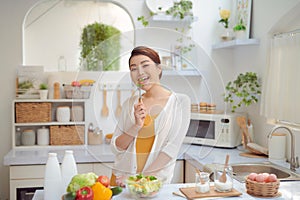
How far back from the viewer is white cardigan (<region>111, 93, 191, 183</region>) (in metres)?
1.74

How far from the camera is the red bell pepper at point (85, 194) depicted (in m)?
1.59

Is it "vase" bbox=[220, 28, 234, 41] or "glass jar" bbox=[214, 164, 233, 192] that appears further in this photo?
"vase" bbox=[220, 28, 234, 41]

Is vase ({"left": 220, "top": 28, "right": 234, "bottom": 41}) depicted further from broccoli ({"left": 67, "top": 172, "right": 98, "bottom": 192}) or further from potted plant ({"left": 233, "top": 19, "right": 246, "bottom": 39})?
broccoli ({"left": 67, "top": 172, "right": 98, "bottom": 192})

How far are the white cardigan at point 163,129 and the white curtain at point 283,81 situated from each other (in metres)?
1.25

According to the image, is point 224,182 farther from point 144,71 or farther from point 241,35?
point 241,35

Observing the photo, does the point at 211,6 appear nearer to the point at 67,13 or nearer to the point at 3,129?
the point at 67,13

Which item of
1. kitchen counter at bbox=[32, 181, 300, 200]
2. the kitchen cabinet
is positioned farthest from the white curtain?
the kitchen cabinet

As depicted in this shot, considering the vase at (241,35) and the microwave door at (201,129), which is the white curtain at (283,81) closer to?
the vase at (241,35)

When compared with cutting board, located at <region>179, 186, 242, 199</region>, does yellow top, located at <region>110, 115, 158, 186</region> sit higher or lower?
higher

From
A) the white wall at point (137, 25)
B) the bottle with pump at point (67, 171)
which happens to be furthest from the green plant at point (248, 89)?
the bottle with pump at point (67, 171)

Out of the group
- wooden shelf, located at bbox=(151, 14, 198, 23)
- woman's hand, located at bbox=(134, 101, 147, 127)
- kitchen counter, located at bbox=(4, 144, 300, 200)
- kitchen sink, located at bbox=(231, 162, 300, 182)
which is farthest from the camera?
wooden shelf, located at bbox=(151, 14, 198, 23)

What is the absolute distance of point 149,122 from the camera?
175 centimetres

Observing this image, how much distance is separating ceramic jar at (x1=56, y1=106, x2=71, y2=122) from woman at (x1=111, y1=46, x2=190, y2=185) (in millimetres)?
1663

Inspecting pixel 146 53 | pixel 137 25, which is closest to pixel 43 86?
pixel 137 25
